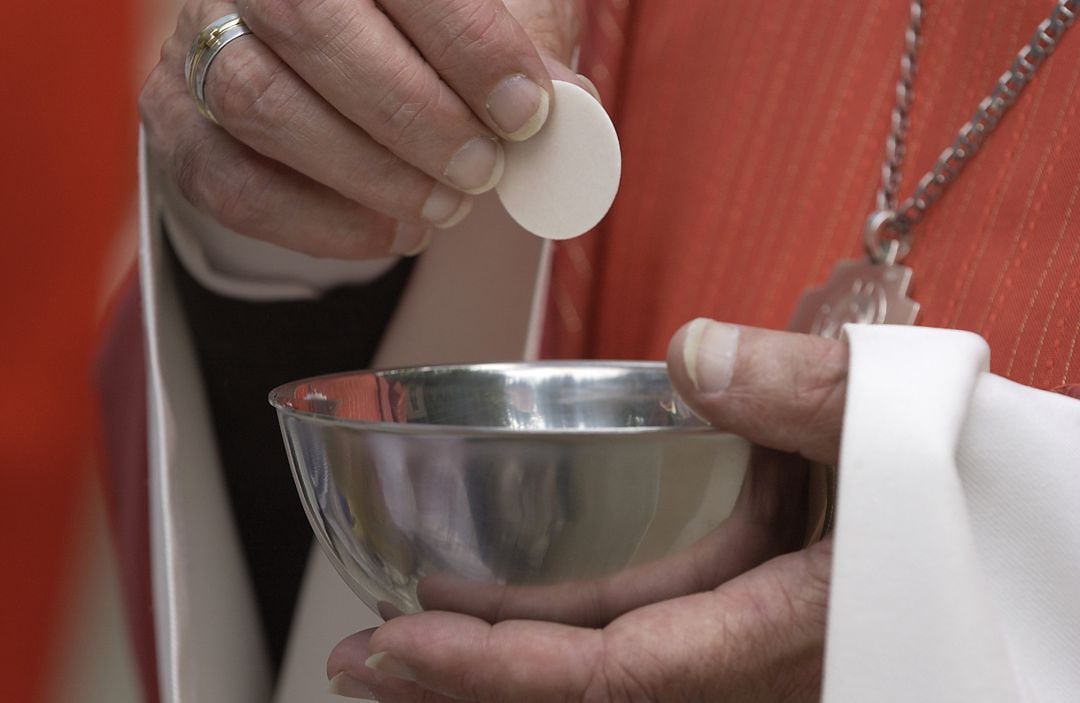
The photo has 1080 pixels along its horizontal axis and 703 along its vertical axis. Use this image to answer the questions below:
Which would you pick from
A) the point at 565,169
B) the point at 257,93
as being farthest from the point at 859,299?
the point at 257,93

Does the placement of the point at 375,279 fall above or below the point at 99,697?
above

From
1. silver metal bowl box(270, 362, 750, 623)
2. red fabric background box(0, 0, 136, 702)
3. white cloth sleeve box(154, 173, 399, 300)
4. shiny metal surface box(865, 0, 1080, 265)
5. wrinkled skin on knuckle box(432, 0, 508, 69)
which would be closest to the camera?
silver metal bowl box(270, 362, 750, 623)

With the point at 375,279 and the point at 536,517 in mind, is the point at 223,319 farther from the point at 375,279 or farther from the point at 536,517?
the point at 536,517

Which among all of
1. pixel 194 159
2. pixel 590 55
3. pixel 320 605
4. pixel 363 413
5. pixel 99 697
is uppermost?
pixel 590 55

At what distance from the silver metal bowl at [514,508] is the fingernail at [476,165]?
0.15 metres

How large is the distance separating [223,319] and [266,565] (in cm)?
15

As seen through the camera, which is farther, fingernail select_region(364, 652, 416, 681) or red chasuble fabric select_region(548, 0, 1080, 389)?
red chasuble fabric select_region(548, 0, 1080, 389)

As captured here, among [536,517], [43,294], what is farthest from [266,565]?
[43,294]

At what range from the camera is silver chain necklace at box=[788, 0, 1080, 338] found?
1.84ft

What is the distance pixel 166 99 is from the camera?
58 cm

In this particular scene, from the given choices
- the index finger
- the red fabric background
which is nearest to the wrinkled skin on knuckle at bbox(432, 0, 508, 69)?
the index finger

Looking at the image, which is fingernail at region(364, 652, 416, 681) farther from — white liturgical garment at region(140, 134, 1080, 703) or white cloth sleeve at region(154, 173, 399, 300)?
white cloth sleeve at region(154, 173, 399, 300)

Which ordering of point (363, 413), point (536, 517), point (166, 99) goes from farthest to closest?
point (166, 99)
point (363, 413)
point (536, 517)

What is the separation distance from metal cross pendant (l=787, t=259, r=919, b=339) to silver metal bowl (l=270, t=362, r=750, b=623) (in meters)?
0.28
